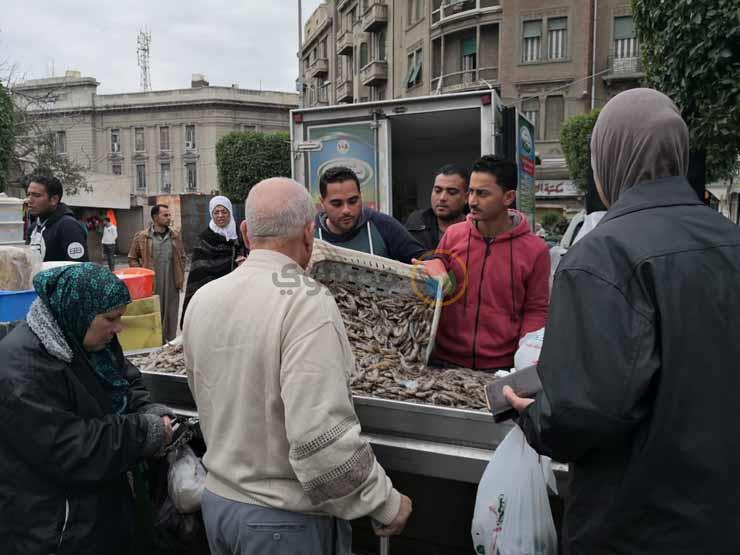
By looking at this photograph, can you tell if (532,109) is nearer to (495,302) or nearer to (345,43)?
(345,43)

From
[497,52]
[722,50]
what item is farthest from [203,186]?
[722,50]

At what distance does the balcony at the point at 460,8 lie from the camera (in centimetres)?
2588

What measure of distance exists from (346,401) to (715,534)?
0.85 meters

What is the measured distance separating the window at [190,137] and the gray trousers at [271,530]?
4773 centimetres

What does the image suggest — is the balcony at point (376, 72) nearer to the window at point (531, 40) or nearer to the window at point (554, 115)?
the window at point (531, 40)

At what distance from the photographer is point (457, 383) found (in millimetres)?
2154

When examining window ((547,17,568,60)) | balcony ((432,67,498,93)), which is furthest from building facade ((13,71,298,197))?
window ((547,17,568,60))

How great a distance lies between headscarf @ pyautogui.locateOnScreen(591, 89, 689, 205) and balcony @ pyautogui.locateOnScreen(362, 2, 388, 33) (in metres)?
32.1

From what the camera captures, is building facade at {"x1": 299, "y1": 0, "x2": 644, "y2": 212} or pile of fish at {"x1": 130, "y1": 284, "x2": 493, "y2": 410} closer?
pile of fish at {"x1": 130, "y1": 284, "x2": 493, "y2": 410}

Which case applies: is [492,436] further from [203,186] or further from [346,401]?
[203,186]

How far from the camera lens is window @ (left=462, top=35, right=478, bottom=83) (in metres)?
26.7

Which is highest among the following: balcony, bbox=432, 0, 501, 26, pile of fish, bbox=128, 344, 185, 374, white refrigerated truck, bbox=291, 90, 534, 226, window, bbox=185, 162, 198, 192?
balcony, bbox=432, 0, 501, 26

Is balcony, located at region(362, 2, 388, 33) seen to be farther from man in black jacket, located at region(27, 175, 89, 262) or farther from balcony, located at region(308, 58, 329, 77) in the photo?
man in black jacket, located at region(27, 175, 89, 262)

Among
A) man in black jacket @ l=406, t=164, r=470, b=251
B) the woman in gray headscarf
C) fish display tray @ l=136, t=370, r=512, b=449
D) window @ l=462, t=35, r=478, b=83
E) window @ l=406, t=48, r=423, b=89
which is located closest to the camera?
the woman in gray headscarf
